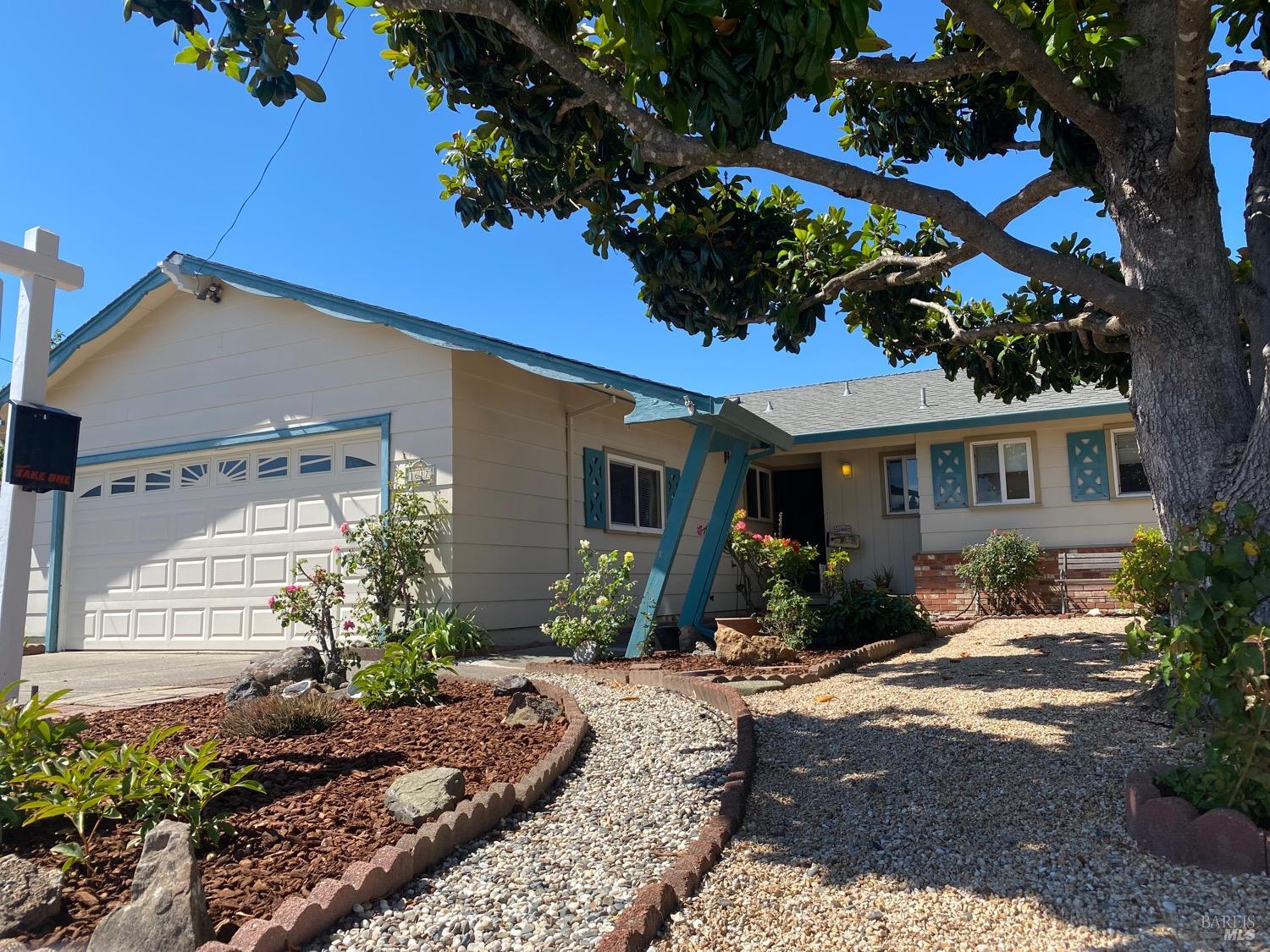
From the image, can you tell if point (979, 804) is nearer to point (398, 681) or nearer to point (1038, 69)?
point (1038, 69)

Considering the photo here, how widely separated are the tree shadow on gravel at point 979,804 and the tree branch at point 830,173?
7.67 ft

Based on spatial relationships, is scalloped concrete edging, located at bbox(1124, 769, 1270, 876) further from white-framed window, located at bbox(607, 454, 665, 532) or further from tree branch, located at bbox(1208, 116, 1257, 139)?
white-framed window, located at bbox(607, 454, 665, 532)

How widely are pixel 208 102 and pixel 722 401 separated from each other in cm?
848

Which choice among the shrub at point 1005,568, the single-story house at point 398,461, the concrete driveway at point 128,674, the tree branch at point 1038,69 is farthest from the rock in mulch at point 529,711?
the shrub at point 1005,568

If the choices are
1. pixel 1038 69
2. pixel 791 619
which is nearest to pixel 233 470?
pixel 791 619

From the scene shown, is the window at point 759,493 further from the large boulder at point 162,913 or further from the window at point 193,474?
the large boulder at point 162,913

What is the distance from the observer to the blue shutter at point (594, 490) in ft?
36.2

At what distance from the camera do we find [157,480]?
36.4 ft

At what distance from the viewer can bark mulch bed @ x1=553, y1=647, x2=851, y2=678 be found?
7.29 meters

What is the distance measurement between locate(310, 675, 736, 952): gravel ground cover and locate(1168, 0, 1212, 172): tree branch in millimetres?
3834

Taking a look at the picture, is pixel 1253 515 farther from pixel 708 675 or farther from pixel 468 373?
pixel 468 373

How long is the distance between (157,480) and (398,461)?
13.5 feet

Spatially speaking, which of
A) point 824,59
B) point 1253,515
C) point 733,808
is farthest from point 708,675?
point 824,59

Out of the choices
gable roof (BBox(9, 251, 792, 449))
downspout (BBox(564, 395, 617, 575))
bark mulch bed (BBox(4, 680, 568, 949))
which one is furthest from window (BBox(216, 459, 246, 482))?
bark mulch bed (BBox(4, 680, 568, 949))
